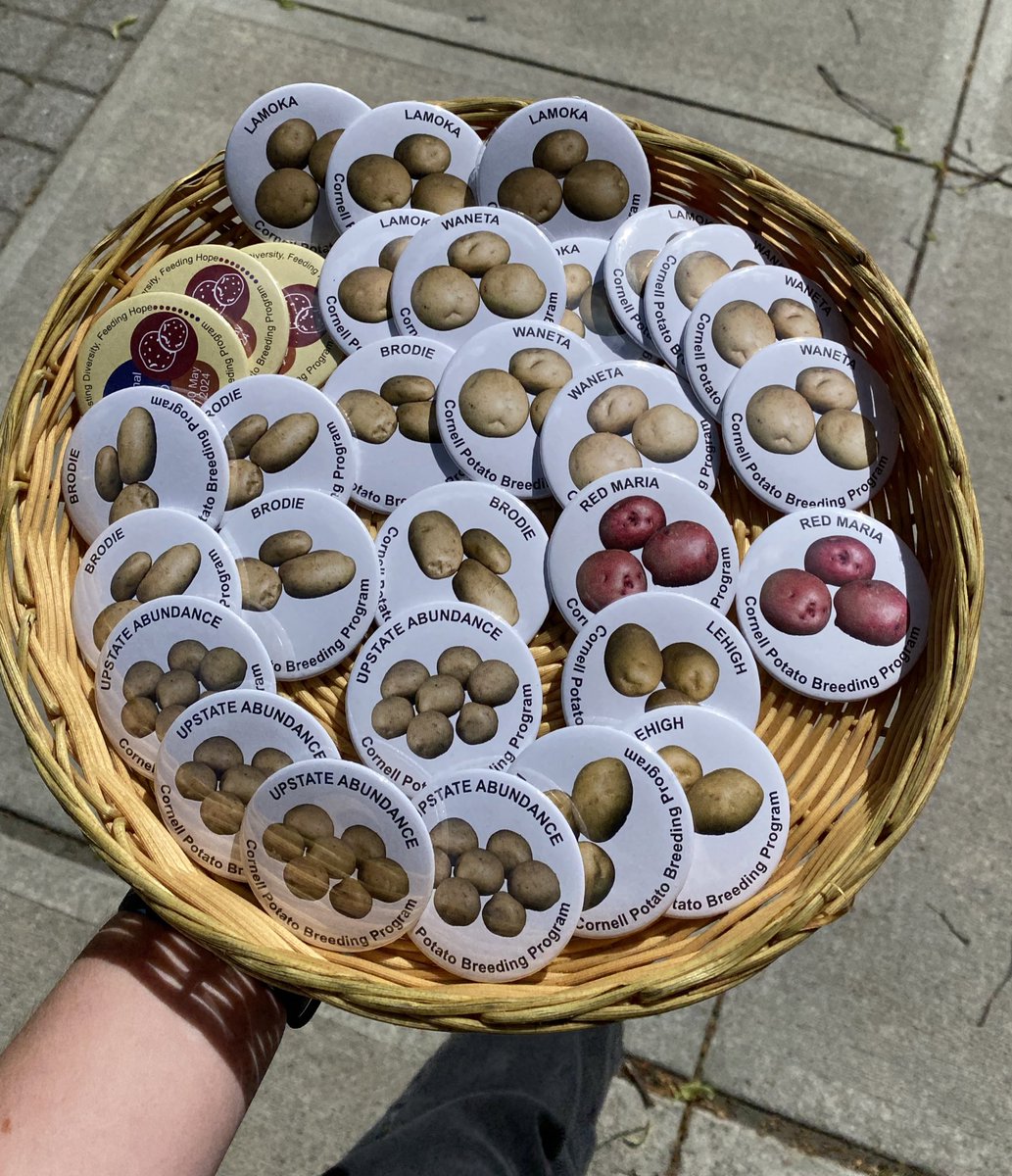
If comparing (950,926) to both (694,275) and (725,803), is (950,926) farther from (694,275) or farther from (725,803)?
(694,275)

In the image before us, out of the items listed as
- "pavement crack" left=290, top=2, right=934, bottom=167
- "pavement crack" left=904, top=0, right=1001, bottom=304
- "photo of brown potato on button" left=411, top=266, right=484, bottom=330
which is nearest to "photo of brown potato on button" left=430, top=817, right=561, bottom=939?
"photo of brown potato on button" left=411, top=266, right=484, bottom=330

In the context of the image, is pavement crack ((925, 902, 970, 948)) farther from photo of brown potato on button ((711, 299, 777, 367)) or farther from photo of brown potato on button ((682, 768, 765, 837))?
photo of brown potato on button ((711, 299, 777, 367))

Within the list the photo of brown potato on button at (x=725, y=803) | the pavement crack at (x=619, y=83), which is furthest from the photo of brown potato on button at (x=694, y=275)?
the pavement crack at (x=619, y=83)

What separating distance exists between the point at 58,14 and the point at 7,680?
2174mm

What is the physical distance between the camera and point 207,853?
1.25 m

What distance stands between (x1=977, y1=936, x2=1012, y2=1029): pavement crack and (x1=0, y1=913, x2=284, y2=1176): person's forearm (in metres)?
1.20

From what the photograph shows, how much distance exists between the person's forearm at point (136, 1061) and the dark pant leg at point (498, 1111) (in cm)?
29

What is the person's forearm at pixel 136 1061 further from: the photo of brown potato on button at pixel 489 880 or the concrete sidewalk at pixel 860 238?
the concrete sidewalk at pixel 860 238

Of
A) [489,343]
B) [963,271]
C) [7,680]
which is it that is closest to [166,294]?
[489,343]

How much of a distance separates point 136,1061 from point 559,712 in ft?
2.16

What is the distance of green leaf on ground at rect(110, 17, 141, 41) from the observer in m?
2.63

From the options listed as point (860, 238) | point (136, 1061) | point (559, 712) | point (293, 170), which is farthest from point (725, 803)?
point (860, 238)

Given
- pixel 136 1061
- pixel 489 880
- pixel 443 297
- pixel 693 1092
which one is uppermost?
pixel 443 297

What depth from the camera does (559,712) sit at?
55.3 inches
